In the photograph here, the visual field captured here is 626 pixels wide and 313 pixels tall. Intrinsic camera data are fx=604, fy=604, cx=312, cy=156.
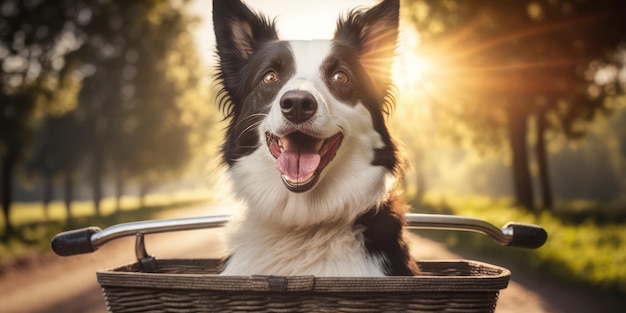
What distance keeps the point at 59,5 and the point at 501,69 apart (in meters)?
11.3

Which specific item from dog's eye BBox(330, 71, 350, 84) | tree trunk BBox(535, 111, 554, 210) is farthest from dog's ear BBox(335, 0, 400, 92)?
tree trunk BBox(535, 111, 554, 210)

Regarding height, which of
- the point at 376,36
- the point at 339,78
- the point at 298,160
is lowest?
the point at 298,160

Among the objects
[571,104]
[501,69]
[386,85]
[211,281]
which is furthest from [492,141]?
[211,281]

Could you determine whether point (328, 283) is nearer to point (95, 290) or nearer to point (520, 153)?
point (95, 290)

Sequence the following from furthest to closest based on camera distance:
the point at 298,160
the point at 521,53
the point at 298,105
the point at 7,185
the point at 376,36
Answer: the point at 7,185 → the point at 521,53 → the point at 376,36 → the point at 298,160 → the point at 298,105

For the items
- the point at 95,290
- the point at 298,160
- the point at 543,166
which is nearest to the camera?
the point at 298,160

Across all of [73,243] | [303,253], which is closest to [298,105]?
[303,253]

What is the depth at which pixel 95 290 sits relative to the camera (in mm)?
8273

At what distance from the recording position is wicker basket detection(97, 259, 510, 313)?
6.85ft

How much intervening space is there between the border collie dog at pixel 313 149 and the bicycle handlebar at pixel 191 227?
0.21 m

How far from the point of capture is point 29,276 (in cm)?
1008

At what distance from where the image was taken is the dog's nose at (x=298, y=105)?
2.69 meters

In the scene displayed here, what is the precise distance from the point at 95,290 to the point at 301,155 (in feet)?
21.0

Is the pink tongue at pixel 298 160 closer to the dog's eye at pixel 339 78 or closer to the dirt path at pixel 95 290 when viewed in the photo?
the dog's eye at pixel 339 78
